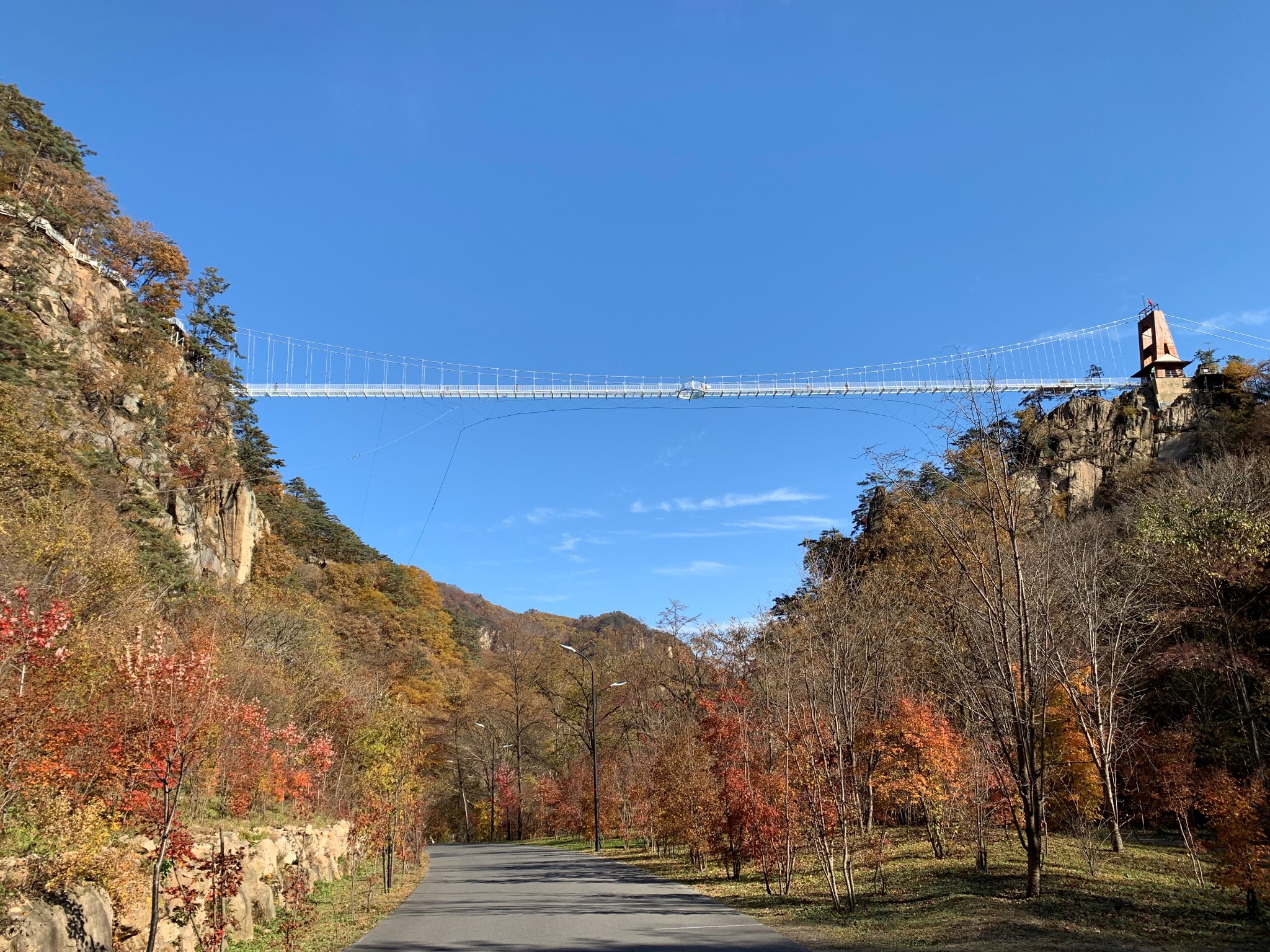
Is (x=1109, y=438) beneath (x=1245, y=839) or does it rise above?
above

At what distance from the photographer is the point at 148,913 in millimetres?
8766

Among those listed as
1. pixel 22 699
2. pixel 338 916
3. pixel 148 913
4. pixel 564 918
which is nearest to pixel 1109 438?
pixel 564 918

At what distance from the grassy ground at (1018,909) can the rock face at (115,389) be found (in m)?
24.5

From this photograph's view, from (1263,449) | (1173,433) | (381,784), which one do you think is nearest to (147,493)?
(381,784)

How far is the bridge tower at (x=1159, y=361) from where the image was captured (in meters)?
59.5

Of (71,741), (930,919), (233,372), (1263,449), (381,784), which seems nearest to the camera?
(71,741)

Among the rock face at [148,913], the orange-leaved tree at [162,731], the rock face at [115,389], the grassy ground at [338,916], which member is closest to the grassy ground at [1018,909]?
the grassy ground at [338,916]

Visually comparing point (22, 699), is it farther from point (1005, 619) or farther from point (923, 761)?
point (923, 761)

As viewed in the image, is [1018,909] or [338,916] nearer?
[1018,909]

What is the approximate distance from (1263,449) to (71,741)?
43382mm

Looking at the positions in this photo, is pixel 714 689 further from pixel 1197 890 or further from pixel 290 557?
pixel 290 557

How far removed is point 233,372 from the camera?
147ft

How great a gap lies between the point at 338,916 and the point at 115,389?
1025 inches

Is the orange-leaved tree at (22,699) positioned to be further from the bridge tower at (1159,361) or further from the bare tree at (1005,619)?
the bridge tower at (1159,361)
